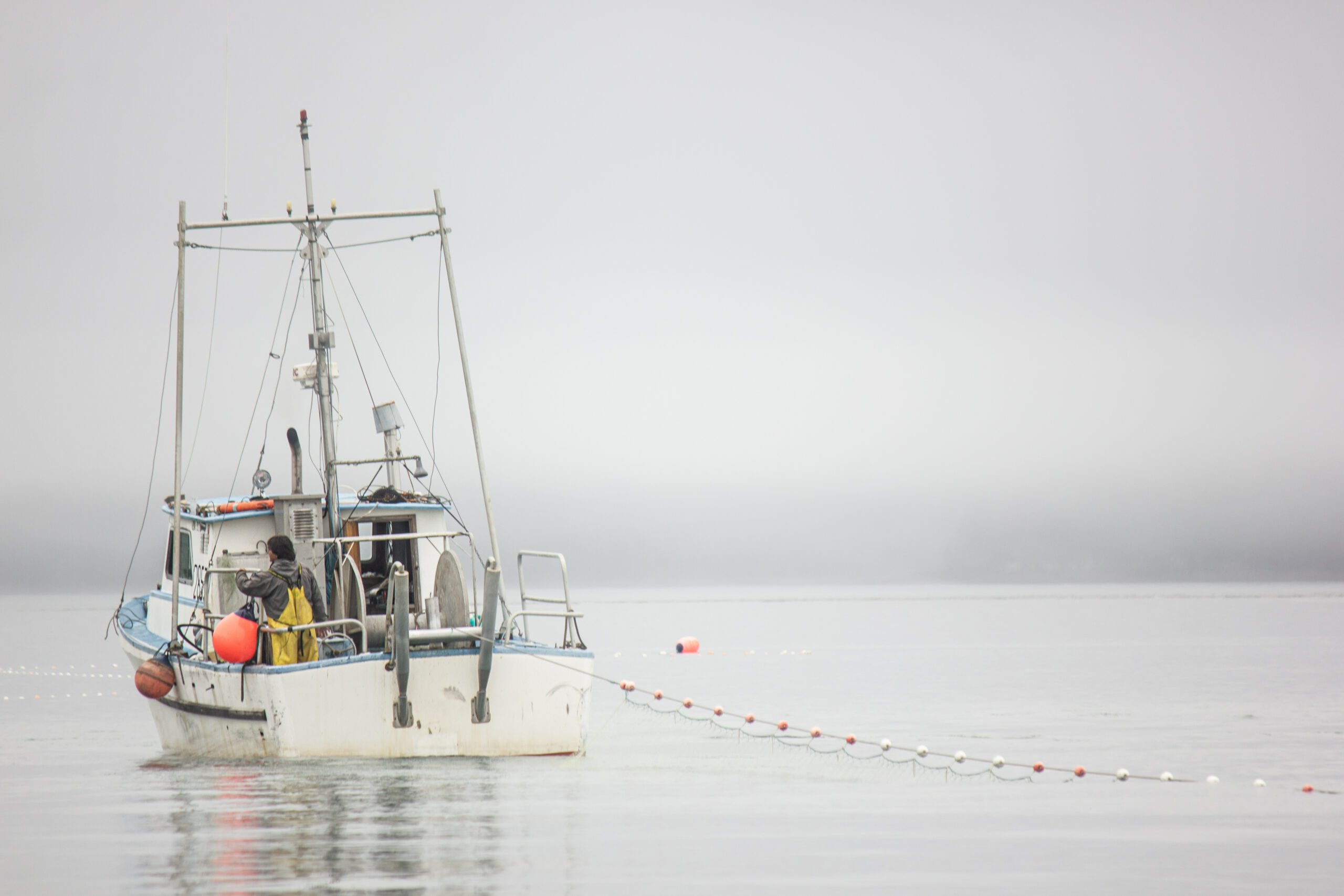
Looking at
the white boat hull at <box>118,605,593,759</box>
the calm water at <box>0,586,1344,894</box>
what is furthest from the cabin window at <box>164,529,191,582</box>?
the white boat hull at <box>118,605,593,759</box>

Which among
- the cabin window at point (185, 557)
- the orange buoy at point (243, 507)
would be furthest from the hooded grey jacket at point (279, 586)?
the cabin window at point (185, 557)

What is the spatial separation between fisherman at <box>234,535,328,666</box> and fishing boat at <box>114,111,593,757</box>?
5.9 inches

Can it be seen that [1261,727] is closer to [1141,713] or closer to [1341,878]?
[1141,713]

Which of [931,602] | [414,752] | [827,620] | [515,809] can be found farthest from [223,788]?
[931,602]

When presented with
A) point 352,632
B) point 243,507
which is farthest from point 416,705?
point 243,507

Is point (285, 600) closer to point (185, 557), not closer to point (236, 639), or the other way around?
point (236, 639)

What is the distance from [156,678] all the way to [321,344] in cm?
438

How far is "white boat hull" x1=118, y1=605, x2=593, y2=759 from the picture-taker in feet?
46.8

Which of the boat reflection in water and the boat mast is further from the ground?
the boat mast

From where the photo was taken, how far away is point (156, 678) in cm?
1608

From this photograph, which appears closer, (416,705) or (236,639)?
(416,705)

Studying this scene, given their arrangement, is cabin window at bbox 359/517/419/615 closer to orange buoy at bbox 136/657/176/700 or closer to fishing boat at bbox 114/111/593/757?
fishing boat at bbox 114/111/593/757

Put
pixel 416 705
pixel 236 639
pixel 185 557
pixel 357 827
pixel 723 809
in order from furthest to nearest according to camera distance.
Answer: pixel 185 557
pixel 236 639
pixel 416 705
pixel 723 809
pixel 357 827

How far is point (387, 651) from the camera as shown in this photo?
557 inches
